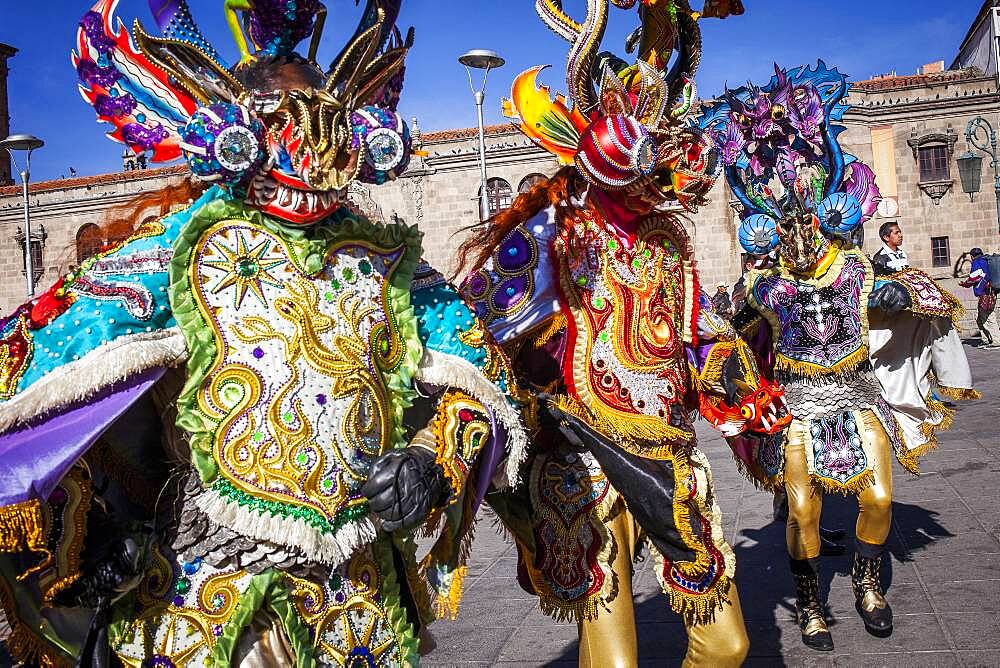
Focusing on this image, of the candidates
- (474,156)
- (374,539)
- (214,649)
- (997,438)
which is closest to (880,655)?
(374,539)

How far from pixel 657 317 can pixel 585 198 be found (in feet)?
1.74

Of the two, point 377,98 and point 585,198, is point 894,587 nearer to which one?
point 585,198

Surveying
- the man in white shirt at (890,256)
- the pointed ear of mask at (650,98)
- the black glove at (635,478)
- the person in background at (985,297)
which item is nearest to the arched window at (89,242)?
the black glove at (635,478)

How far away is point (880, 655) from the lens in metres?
4.89

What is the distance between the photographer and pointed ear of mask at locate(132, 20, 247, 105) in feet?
7.97

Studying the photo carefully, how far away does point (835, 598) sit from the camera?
19.5 feet

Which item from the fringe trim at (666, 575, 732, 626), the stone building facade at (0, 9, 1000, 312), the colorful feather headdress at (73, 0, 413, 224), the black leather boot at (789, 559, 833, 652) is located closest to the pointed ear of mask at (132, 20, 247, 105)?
the colorful feather headdress at (73, 0, 413, 224)

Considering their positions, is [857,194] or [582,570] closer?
[582,570]

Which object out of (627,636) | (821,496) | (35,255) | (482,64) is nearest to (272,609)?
(627,636)

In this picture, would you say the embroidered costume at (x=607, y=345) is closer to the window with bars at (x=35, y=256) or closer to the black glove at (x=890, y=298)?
the black glove at (x=890, y=298)

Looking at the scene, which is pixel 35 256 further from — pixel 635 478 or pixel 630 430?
pixel 635 478

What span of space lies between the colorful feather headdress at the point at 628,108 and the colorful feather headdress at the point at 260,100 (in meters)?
1.07

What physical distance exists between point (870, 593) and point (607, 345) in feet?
8.88

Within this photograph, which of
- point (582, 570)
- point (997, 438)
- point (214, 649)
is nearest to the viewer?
point (214, 649)
